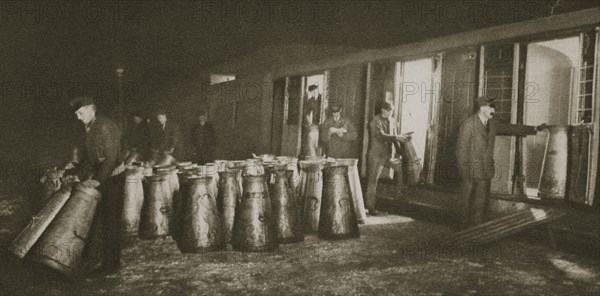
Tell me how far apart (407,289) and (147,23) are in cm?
1134

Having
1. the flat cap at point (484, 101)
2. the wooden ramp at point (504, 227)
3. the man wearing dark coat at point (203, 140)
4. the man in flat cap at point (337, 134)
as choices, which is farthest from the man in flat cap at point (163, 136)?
the wooden ramp at point (504, 227)

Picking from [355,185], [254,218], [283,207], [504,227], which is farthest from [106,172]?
[504,227]

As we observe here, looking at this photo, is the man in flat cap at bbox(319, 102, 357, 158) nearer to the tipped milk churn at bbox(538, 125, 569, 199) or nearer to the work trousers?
the work trousers

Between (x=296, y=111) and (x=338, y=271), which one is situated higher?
(x=296, y=111)

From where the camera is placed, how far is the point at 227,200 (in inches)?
199

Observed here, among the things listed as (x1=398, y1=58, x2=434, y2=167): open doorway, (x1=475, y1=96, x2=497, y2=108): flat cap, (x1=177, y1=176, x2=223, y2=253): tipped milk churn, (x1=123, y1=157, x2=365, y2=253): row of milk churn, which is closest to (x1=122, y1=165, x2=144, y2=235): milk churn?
(x1=123, y1=157, x2=365, y2=253): row of milk churn

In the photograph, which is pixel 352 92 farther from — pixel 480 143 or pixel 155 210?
pixel 155 210

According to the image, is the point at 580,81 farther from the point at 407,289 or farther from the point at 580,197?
the point at 407,289

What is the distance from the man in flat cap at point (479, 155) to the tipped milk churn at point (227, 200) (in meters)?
3.24

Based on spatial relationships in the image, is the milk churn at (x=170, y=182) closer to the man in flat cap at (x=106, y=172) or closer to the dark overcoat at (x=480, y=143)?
the man in flat cap at (x=106, y=172)

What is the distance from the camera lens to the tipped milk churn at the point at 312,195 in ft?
18.9

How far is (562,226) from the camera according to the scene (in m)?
5.35

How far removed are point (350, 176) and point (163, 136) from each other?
18.1ft

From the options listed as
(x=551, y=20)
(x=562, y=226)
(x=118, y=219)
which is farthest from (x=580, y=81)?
(x=118, y=219)
